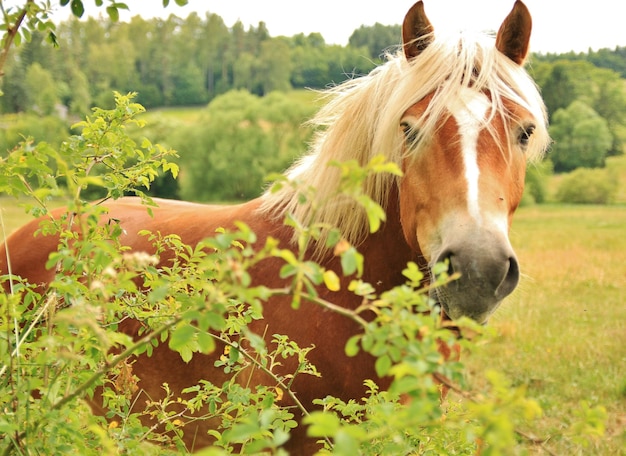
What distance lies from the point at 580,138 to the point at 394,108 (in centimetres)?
4892

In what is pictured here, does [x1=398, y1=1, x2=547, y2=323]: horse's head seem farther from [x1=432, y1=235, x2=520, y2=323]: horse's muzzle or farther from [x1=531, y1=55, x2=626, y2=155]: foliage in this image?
[x1=531, y1=55, x2=626, y2=155]: foliage

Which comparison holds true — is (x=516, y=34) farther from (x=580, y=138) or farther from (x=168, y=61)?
(x=168, y=61)

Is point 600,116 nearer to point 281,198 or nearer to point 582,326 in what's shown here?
point 582,326

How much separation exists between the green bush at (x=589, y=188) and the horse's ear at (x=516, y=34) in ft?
137

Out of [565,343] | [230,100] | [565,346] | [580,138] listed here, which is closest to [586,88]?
[580,138]

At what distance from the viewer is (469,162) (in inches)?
76.9

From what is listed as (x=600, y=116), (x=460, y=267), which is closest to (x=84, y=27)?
(x=600, y=116)

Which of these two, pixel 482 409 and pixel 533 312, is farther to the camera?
pixel 533 312

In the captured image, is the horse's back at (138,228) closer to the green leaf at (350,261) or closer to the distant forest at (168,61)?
the green leaf at (350,261)

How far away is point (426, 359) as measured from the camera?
89 centimetres

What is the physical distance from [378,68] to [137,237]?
169 cm

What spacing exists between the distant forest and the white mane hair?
1979 inches

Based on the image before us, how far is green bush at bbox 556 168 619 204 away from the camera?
39719 millimetres

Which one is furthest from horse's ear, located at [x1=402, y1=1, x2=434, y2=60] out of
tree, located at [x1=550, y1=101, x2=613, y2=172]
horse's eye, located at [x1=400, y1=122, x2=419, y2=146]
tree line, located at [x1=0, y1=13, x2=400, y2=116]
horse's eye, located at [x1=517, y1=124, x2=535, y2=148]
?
tree line, located at [x1=0, y1=13, x2=400, y2=116]
